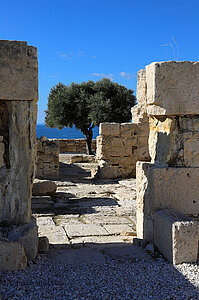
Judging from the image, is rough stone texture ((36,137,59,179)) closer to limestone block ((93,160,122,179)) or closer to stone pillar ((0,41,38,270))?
limestone block ((93,160,122,179))

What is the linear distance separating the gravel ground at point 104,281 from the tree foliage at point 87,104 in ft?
58.9

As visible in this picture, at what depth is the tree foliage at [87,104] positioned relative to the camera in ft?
71.7

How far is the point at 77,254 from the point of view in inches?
156

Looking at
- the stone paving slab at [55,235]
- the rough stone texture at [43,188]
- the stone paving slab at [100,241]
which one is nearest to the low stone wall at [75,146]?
the rough stone texture at [43,188]

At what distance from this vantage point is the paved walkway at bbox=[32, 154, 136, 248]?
16.1 ft

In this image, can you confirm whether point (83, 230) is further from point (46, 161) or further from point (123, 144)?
point (123, 144)

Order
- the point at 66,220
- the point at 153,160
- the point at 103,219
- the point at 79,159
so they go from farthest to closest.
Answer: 1. the point at 79,159
2. the point at 103,219
3. the point at 66,220
4. the point at 153,160

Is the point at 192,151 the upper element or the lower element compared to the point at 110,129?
lower

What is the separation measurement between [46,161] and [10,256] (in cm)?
754

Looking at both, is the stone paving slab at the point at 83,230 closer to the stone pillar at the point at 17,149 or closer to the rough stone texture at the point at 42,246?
the rough stone texture at the point at 42,246

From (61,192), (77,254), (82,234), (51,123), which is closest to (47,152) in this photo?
(61,192)

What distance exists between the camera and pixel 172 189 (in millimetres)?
4227

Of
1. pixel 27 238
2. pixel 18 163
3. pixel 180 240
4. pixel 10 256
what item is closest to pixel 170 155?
pixel 180 240

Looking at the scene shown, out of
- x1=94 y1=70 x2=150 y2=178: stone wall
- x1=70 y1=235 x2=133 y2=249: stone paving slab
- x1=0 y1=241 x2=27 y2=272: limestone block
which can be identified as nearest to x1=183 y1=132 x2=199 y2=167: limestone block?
x1=70 y1=235 x2=133 y2=249: stone paving slab
